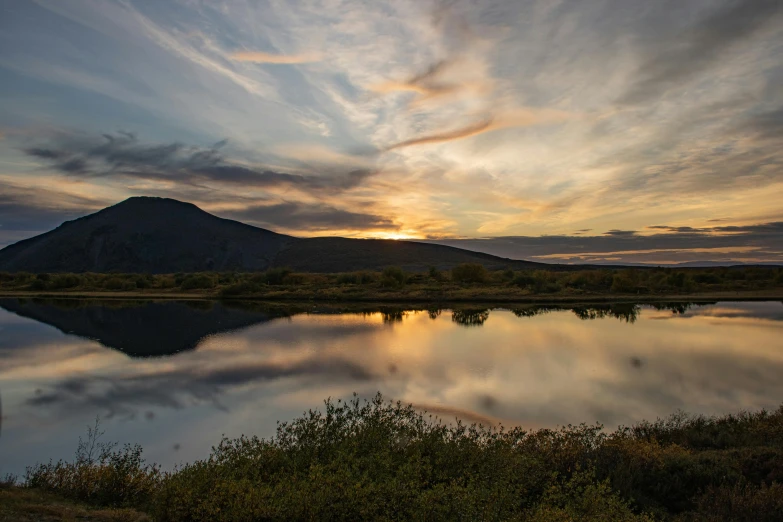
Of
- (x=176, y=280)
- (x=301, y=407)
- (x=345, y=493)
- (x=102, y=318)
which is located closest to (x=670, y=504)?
(x=345, y=493)

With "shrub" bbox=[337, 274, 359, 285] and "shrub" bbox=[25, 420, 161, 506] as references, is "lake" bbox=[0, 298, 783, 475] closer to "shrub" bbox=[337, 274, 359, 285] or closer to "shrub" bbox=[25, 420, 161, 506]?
"shrub" bbox=[25, 420, 161, 506]

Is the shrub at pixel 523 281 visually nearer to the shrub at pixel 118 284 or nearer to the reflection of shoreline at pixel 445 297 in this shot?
the reflection of shoreline at pixel 445 297

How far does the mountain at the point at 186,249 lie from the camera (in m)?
137

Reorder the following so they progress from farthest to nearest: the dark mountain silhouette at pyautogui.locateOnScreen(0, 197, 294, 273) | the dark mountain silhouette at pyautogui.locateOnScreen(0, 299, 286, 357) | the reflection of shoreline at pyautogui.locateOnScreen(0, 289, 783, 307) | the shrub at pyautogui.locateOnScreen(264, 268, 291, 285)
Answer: the dark mountain silhouette at pyautogui.locateOnScreen(0, 197, 294, 273) < the shrub at pyautogui.locateOnScreen(264, 268, 291, 285) < the reflection of shoreline at pyautogui.locateOnScreen(0, 289, 783, 307) < the dark mountain silhouette at pyautogui.locateOnScreen(0, 299, 286, 357)

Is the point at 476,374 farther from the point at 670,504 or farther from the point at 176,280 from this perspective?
the point at 176,280

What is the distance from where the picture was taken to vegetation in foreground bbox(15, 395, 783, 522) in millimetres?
6492

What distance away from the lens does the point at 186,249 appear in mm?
147375

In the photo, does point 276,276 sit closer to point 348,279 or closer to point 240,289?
point 348,279

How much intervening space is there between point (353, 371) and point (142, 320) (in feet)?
79.6

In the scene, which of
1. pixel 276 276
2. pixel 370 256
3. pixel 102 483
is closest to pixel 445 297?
pixel 276 276

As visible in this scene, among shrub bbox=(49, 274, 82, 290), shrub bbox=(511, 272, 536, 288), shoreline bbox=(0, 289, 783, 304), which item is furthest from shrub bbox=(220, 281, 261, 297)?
shrub bbox=(511, 272, 536, 288)

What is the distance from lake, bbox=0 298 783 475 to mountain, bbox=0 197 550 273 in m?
97.3

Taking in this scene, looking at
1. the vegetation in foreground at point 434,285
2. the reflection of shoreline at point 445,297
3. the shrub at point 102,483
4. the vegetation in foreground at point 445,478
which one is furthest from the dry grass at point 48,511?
the vegetation in foreground at point 434,285

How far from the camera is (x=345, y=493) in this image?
6.64 metres
